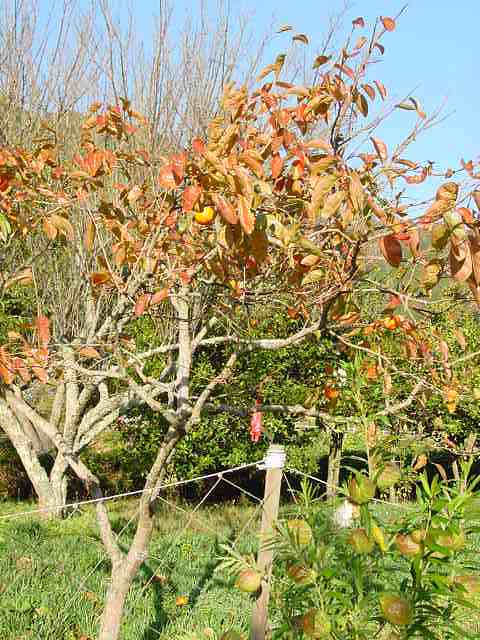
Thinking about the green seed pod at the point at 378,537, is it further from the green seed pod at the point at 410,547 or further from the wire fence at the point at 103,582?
the wire fence at the point at 103,582

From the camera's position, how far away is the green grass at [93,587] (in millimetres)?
3012

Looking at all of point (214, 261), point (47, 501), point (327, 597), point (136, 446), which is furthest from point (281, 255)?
point (136, 446)

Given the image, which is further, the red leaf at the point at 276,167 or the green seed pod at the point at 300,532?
the red leaf at the point at 276,167

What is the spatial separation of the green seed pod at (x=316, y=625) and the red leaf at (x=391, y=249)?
2.30 feet

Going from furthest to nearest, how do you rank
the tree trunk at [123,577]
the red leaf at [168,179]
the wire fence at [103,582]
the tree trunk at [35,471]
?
the tree trunk at [35,471] → the wire fence at [103,582] → the tree trunk at [123,577] → the red leaf at [168,179]

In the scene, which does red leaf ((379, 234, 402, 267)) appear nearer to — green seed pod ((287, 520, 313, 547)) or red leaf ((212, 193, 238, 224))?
red leaf ((212, 193, 238, 224))

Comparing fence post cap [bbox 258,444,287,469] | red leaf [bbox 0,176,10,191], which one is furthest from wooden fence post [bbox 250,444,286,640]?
red leaf [bbox 0,176,10,191]

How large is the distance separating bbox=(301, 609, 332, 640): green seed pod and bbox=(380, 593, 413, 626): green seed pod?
0.50 ft

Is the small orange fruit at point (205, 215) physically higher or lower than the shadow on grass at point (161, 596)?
higher

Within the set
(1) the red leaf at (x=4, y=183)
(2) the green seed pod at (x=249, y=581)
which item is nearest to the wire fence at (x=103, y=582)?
(2) the green seed pod at (x=249, y=581)

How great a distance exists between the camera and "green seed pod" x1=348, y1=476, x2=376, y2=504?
1.19 meters

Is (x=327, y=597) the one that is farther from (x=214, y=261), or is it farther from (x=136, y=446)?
(x=136, y=446)

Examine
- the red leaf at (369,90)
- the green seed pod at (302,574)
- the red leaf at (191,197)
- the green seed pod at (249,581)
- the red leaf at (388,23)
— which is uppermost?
the red leaf at (388,23)

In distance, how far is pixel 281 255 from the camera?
2.23 meters
